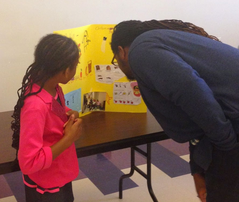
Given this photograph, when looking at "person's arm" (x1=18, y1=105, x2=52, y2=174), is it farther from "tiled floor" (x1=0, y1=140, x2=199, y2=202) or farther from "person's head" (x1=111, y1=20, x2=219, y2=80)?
"tiled floor" (x1=0, y1=140, x2=199, y2=202)

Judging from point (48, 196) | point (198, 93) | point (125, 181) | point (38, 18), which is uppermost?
point (38, 18)

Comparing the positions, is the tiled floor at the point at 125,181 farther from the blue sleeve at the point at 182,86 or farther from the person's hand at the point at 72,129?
the blue sleeve at the point at 182,86

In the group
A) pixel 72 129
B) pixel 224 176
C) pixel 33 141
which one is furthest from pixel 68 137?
pixel 224 176

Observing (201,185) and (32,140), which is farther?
(201,185)

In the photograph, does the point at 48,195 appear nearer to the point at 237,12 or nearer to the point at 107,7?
the point at 107,7

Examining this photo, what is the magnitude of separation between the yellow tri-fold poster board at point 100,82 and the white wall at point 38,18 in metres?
0.74

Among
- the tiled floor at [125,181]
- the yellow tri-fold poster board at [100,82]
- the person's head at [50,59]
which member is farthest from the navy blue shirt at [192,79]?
the tiled floor at [125,181]

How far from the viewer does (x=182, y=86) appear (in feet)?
2.95

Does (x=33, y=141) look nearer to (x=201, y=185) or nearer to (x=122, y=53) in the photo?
(x=122, y=53)

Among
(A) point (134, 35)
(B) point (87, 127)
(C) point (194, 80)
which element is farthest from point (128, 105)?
(C) point (194, 80)

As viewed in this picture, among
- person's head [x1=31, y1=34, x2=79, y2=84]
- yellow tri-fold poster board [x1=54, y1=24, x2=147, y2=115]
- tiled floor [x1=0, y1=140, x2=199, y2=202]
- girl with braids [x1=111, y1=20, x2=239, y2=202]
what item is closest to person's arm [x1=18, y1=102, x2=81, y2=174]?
person's head [x1=31, y1=34, x2=79, y2=84]

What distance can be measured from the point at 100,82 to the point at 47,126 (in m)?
0.66

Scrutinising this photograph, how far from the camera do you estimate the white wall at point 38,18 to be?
82.7 inches

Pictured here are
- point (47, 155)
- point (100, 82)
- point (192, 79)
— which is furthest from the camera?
point (100, 82)
